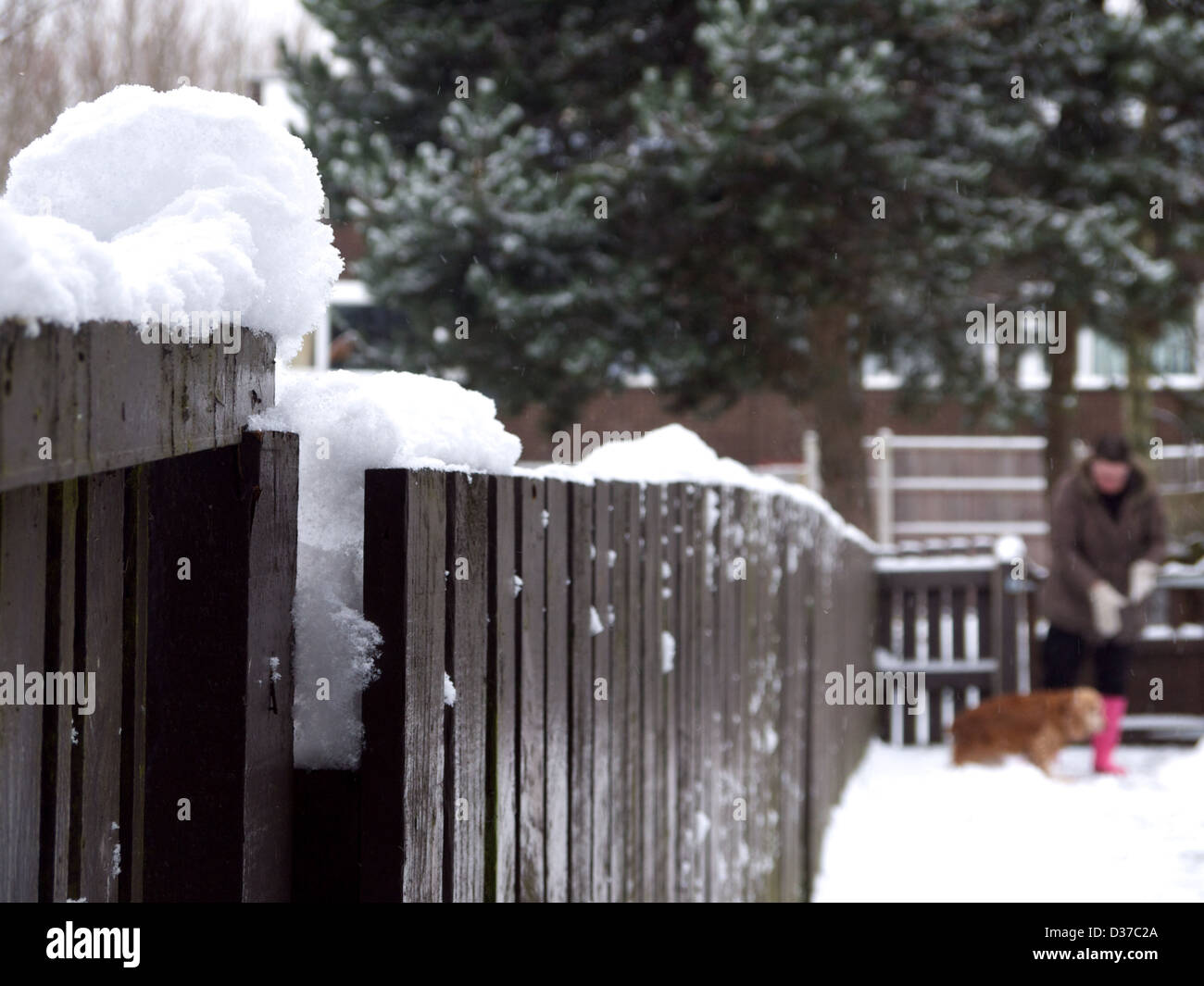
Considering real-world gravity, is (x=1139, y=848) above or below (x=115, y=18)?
below

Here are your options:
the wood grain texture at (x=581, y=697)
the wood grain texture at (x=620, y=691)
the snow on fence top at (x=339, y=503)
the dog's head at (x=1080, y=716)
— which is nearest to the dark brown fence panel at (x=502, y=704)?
the snow on fence top at (x=339, y=503)

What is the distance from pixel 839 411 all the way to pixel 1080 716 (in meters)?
6.18

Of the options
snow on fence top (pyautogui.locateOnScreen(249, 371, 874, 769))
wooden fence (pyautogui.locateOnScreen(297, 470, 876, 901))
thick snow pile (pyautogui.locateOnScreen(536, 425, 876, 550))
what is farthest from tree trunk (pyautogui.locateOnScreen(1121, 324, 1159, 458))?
snow on fence top (pyautogui.locateOnScreen(249, 371, 874, 769))

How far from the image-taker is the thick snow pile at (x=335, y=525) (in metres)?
1.37

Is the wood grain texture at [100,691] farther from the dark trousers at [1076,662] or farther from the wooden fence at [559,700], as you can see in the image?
the dark trousers at [1076,662]

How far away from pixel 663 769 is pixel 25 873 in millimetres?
1703

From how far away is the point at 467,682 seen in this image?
5.15ft

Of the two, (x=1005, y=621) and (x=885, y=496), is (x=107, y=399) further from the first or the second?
(x=885, y=496)

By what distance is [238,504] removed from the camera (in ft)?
3.97

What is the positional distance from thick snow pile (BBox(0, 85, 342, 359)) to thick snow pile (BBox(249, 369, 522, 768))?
0.29 feet

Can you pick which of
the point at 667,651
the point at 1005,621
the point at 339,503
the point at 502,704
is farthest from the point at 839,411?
the point at 339,503

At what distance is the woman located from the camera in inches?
302
